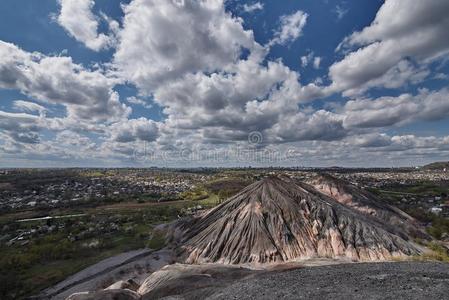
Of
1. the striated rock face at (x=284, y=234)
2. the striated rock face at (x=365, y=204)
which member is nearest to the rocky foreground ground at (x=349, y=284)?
the striated rock face at (x=284, y=234)

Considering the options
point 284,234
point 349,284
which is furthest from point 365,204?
point 349,284

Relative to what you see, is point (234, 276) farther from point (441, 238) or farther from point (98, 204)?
point (98, 204)

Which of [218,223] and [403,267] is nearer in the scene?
[403,267]

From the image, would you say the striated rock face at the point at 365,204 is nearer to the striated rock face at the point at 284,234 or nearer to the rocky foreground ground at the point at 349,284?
the striated rock face at the point at 284,234

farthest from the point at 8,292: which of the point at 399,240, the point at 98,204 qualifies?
the point at 98,204

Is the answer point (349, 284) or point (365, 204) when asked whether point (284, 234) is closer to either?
point (349, 284)

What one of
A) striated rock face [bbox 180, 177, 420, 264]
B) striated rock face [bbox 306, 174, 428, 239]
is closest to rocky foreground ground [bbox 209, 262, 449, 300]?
striated rock face [bbox 180, 177, 420, 264]
